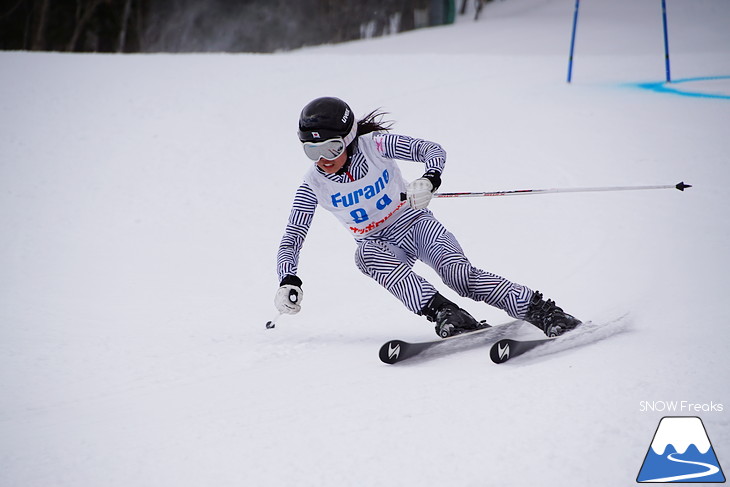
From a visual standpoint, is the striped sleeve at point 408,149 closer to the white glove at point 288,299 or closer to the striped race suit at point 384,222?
the striped race suit at point 384,222

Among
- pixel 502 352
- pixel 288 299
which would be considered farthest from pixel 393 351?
pixel 288 299

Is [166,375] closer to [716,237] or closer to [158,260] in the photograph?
[158,260]

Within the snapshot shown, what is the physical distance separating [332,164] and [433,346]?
3.10ft

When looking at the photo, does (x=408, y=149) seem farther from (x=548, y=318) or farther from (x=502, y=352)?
(x=502, y=352)

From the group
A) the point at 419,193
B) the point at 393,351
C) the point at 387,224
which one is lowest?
the point at 393,351

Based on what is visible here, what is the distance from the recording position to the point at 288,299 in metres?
2.87

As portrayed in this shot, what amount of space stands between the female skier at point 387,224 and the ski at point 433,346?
0.04 meters

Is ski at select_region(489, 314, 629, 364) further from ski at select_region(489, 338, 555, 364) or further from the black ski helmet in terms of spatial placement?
the black ski helmet

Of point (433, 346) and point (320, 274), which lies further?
point (320, 274)

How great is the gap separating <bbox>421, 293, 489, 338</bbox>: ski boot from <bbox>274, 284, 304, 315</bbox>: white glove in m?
0.56

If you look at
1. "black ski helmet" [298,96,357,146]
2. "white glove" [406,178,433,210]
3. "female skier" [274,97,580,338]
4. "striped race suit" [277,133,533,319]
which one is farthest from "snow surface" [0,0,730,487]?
"black ski helmet" [298,96,357,146]

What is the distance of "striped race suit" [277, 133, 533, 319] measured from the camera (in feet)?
9.61

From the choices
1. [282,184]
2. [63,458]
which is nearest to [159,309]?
[63,458]

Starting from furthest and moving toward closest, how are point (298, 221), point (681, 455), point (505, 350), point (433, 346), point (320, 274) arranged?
1. point (320, 274)
2. point (298, 221)
3. point (433, 346)
4. point (505, 350)
5. point (681, 455)
